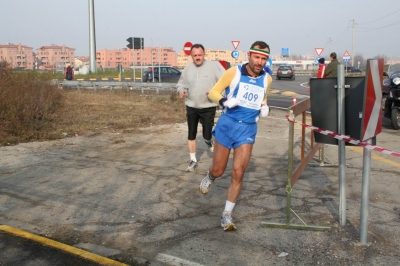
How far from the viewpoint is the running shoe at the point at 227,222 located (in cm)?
496

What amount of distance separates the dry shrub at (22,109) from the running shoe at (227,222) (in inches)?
268

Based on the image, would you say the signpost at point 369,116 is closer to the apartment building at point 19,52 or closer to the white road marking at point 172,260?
the white road marking at point 172,260

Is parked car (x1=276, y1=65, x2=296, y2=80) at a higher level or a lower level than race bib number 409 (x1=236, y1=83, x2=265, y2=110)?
higher

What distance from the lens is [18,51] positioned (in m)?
157

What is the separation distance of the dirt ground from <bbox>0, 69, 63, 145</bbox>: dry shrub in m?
1.15

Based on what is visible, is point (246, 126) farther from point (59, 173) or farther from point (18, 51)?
point (18, 51)

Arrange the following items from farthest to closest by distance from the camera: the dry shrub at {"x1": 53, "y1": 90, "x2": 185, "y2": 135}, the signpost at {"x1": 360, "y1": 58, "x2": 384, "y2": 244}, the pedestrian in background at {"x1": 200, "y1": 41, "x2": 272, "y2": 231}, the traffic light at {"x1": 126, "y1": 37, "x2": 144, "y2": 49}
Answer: the traffic light at {"x1": 126, "y1": 37, "x2": 144, "y2": 49} < the dry shrub at {"x1": 53, "y1": 90, "x2": 185, "y2": 135} < the pedestrian in background at {"x1": 200, "y1": 41, "x2": 272, "y2": 231} < the signpost at {"x1": 360, "y1": 58, "x2": 384, "y2": 244}

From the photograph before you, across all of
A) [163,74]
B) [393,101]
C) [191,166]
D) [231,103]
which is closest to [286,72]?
[163,74]

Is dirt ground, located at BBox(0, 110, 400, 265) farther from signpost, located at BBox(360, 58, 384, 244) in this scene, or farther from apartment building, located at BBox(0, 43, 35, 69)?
apartment building, located at BBox(0, 43, 35, 69)

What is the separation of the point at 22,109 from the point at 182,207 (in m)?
6.98

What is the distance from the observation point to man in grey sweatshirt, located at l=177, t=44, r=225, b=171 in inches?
309

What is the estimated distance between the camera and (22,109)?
449 inches


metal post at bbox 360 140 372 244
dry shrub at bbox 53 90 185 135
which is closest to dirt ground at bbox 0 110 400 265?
metal post at bbox 360 140 372 244

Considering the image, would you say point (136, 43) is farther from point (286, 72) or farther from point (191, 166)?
point (286, 72)
